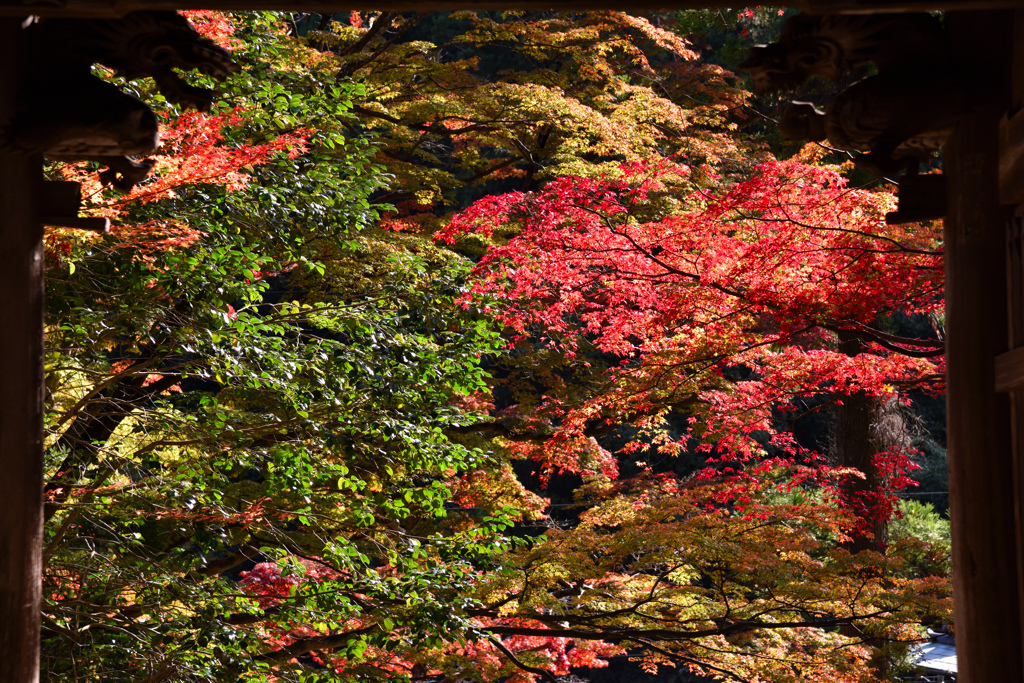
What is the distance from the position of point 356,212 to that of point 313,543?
331cm

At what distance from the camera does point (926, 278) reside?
509 centimetres

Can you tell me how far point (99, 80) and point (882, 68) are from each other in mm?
2193

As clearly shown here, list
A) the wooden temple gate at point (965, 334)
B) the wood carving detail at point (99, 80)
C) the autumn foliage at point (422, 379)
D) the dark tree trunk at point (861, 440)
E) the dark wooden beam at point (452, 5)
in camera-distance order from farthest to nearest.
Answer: the dark tree trunk at point (861, 440), the autumn foliage at point (422, 379), the wood carving detail at point (99, 80), the wooden temple gate at point (965, 334), the dark wooden beam at point (452, 5)

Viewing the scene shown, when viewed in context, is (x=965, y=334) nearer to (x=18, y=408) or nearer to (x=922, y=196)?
(x=922, y=196)

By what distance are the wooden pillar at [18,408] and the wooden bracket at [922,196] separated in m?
2.51

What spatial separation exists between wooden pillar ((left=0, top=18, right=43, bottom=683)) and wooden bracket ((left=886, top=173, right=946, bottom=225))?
251 centimetres

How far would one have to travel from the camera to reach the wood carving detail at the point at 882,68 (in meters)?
2.22

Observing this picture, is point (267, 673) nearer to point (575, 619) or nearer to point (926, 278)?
point (575, 619)

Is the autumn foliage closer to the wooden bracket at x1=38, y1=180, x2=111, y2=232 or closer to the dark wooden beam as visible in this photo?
the wooden bracket at x1=38, y1=180, x2=111, y2=232

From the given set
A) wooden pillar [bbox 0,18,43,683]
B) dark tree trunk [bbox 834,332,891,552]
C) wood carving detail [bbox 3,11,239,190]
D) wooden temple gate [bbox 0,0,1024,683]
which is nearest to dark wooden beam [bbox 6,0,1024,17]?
wooden temple gate [bbox 0,0,1024,683]

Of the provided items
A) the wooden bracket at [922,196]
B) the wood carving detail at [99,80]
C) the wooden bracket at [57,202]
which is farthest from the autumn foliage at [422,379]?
the wooden bracket at [922,196]

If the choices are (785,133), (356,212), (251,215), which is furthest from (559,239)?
(785,133)

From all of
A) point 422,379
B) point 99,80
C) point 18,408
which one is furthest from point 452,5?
point 422,379

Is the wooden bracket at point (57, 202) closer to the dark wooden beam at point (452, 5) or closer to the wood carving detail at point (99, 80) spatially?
the wood carving detail at point (99, 80)
